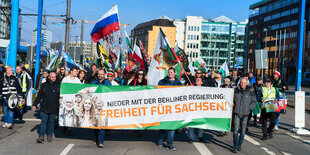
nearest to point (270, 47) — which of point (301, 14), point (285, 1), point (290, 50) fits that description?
point (285, 1)

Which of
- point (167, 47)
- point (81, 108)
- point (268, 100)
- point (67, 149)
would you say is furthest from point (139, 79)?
point (268, 100)

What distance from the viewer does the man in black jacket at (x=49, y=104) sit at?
7.94 metres

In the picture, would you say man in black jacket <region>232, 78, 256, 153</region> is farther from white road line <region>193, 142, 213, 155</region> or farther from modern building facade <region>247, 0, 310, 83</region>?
modern building facade <region>247, 0, 310, 83</region>

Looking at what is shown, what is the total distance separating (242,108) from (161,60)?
2575 millimetres

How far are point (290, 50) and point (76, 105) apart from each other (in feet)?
189

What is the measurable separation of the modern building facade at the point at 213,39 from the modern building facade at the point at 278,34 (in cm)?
2178

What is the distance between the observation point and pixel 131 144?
316 inches

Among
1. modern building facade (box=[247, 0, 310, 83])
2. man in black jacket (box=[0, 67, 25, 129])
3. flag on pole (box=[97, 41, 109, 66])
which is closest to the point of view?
man in black jacket (box=[0, 67, 25, 129])

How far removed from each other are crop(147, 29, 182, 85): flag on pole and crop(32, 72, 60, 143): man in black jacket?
2.43 metres

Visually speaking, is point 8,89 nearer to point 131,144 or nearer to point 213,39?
point 131,144

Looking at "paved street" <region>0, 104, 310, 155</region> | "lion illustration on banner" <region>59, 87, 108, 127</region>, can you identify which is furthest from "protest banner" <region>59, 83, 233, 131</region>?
"paved street" <region>0, 104, 310, 155</region>

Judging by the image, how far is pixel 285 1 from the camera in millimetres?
76938

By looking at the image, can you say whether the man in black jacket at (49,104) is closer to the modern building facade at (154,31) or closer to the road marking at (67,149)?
the road marking at (67,149)

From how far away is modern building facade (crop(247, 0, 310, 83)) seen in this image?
206 ft
